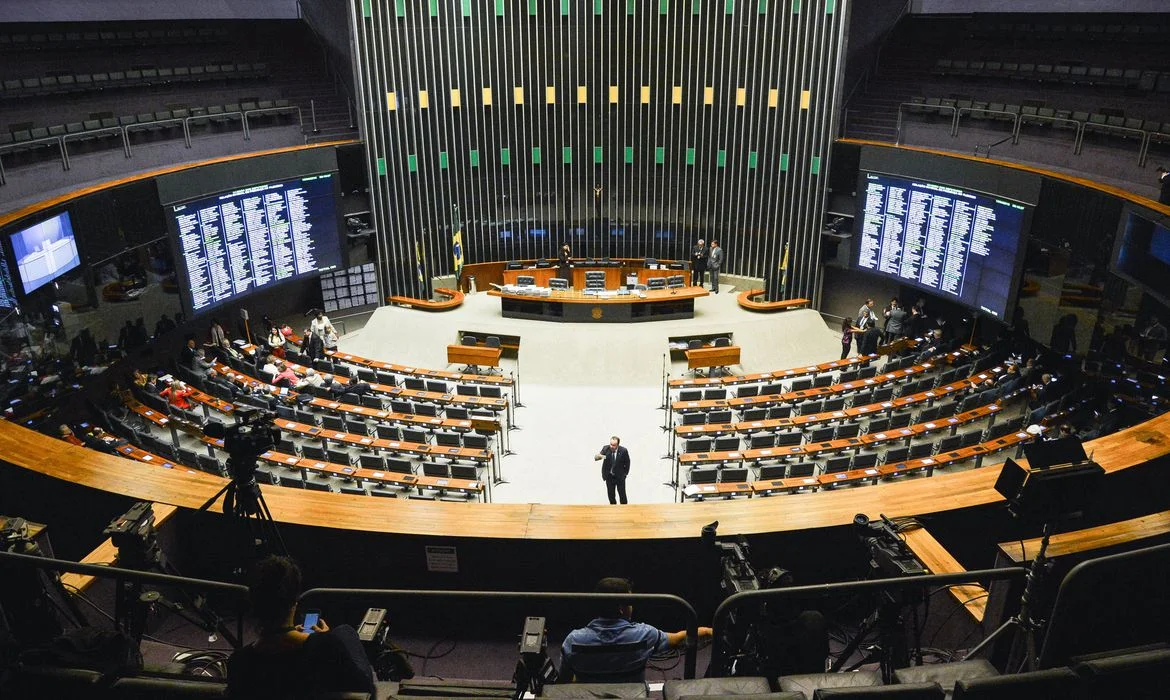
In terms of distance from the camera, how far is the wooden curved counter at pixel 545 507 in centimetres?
440

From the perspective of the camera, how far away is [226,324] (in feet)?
50.0

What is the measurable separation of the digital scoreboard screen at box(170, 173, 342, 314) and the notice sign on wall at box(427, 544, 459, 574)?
1070 cm

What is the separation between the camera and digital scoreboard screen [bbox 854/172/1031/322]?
40.5ft

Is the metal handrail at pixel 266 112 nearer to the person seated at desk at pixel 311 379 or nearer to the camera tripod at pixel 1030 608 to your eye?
the person seated at desk at pixel 311 379

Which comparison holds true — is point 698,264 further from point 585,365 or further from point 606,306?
point 585,365

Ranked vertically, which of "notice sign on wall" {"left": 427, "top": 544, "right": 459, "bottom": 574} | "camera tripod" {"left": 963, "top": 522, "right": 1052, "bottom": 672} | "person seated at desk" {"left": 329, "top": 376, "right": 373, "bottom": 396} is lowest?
"person seated at desk" {"left": 329, "top": 376, "right": 373, "bottom": 396}

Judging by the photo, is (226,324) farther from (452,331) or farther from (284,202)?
(452,331)

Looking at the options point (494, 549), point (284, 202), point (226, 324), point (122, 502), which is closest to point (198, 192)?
point (284, 202)

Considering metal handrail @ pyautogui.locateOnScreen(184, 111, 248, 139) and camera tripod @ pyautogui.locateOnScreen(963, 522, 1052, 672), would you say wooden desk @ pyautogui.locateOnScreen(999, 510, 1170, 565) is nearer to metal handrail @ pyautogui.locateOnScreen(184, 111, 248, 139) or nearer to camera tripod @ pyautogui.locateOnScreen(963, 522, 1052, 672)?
camera tripod @ pyautogui.locateOnScreen(963, 522, 1052, 672)

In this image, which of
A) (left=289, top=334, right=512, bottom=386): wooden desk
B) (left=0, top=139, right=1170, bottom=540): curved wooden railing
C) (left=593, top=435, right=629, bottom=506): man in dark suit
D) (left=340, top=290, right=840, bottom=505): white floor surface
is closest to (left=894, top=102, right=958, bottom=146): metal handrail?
(left=340, top=290, right=840, bottom=505): white floor surface

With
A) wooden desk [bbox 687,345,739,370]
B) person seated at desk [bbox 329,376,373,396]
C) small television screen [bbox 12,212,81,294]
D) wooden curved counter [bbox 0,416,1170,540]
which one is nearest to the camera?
wooden curved counter [bbox 0,416,1170,540]

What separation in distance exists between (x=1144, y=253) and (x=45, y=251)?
14.3m

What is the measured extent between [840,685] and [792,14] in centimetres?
1622

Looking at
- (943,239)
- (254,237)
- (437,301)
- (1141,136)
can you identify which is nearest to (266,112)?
(254,237)
